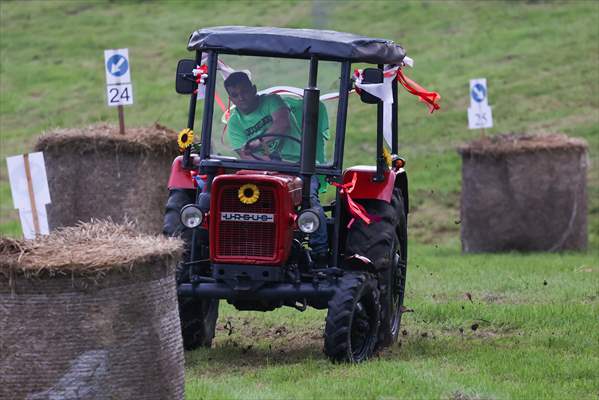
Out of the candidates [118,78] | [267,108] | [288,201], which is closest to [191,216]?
[288,201]

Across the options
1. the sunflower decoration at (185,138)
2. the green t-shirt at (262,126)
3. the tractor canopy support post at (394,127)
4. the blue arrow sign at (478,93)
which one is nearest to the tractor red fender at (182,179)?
the sunflower decoration at (185,138)

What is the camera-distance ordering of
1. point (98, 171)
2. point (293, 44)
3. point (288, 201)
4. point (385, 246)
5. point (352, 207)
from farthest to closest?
point (98, 171)
point (385, 246)
point (352, 207)
point (293, 44)
point (288, 201)

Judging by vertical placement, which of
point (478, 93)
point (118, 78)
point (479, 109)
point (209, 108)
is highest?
point (209, 108)

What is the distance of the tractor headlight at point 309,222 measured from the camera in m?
9.32

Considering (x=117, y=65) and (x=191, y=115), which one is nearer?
(x=191, y=115)

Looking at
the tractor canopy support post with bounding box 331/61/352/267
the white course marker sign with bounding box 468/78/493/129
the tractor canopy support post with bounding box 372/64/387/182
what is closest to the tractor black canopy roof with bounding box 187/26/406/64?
the tractor canopy support post with bounding box 331/61/352/267

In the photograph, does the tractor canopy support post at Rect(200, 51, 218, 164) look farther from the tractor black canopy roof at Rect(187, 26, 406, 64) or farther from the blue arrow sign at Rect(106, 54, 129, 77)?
the blue arrow sign at Rect(106, 54, 129, 77)

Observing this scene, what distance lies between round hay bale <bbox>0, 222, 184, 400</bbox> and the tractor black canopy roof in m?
2.90

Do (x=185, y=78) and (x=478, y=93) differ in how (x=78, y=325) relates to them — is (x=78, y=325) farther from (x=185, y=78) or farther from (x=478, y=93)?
(x=478, y=93)

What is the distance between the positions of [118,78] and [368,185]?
23.0 ft

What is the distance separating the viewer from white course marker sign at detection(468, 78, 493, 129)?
2023 centimetres

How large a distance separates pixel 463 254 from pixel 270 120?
9123 millimetres

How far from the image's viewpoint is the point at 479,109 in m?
20.4

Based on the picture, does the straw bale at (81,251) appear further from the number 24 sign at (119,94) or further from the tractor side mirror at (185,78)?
the number 24 sign at (119,94)
